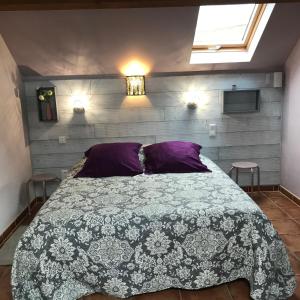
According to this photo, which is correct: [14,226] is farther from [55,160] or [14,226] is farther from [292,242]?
[292,242]

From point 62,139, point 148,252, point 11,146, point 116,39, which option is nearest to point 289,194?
point 148,252

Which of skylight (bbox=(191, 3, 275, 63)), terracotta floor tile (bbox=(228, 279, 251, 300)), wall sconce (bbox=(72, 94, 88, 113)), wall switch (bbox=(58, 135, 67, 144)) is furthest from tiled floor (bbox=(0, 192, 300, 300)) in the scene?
wall sconce (bbox=(72, 94, 88, 113))

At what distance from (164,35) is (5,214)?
2452 mm

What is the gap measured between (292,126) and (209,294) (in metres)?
2.39

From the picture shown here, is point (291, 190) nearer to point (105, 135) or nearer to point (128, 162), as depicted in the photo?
point (128, 162)

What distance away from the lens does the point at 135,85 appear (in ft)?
11.8

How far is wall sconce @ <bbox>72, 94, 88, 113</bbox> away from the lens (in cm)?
369

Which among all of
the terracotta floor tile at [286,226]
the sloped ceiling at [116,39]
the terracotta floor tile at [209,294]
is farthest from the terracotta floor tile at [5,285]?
the terracotta floor tile at [286,226]

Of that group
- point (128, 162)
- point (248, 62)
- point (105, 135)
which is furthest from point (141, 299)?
point (248, 62)

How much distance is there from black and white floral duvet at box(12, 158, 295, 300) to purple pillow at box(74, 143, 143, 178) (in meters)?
0.91

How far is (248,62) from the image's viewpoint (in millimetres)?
3592

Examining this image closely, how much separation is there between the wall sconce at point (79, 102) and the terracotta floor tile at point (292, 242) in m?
2.64

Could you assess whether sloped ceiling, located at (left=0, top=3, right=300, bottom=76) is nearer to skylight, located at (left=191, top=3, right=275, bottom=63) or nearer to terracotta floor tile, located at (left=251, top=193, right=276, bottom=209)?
skylight, located at (left=191, top=3, right=275, bottom=63)

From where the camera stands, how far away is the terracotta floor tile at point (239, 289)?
2010 millimetres
